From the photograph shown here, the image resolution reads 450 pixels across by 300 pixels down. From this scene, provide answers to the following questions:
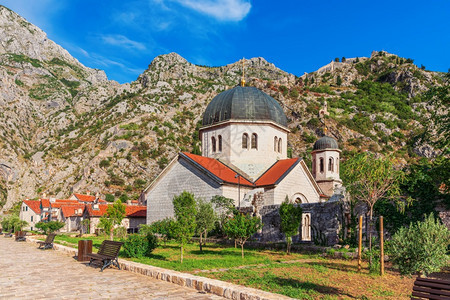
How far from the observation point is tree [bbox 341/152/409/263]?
14.5m

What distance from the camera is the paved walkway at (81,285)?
24.5 ft

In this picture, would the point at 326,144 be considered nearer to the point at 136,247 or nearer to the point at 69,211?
the point at 136,247

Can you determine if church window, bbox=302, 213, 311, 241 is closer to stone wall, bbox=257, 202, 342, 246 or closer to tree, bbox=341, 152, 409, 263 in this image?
stone wall, bbox=257, 202, 342, 246

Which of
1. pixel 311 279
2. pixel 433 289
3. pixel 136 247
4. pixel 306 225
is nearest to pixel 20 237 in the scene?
pixel 136 247

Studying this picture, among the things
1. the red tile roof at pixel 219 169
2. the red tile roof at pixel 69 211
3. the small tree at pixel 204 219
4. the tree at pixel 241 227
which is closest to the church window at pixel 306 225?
the red tile roof at pixel 219 169

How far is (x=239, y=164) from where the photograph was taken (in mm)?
28641

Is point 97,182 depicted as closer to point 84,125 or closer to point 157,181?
point 84,125

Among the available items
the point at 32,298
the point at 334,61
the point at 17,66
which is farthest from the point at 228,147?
the point at 17,66

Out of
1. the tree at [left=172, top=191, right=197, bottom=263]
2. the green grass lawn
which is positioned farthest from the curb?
the tree at [left=172, top=191, right=197, bottom=263]

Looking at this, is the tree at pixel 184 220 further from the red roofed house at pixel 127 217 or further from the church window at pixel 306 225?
the red roofed house at pixel 127 217

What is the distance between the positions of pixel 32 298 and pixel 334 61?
414 feet

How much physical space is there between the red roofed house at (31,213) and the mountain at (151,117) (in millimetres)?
11585

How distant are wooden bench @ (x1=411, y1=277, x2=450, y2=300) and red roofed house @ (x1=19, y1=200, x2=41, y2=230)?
65056 mm

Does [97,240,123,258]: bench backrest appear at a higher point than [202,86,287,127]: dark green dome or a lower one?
lower
